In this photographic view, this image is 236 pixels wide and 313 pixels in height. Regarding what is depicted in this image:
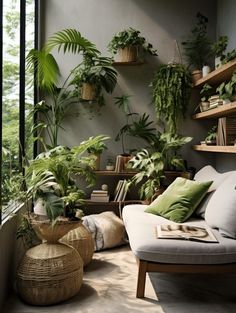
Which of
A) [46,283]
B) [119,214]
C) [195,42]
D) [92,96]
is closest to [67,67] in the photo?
[92,96]

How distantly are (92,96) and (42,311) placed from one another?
2.49 meters

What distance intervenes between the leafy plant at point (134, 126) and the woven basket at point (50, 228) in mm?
1872

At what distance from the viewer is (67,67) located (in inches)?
164

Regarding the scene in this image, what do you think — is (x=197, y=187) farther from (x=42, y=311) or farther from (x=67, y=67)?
(x=67, y=67)

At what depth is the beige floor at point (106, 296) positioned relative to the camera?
7.22 feet

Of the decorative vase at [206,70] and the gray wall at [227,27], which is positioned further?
the decorative vase at [206,70]

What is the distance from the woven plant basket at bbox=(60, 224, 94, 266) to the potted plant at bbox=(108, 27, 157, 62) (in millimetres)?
2149

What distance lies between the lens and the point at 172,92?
3850 millimetres

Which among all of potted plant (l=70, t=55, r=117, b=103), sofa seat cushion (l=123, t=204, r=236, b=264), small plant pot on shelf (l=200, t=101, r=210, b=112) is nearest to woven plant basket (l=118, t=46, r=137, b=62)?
potted plant (l=70, t=55, r=117, b=103)

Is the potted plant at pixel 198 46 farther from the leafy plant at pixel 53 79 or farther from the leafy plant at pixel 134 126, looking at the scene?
the leafy plant at pixel 53 79

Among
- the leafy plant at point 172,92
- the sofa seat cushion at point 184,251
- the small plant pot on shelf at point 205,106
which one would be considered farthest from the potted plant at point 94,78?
the sofa seat cushion at point 184,251

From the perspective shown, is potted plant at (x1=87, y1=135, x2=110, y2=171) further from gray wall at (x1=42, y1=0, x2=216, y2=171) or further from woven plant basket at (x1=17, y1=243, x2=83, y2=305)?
woven plant basket at (x1=17, y1=243, x2=83, y2=305)

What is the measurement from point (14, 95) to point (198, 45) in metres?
2.40

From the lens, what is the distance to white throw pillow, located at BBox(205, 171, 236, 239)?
7.75 feet
